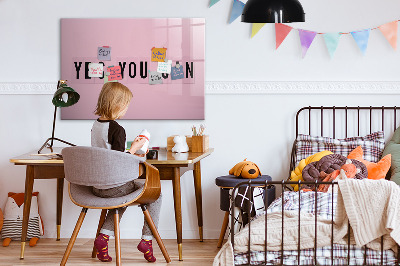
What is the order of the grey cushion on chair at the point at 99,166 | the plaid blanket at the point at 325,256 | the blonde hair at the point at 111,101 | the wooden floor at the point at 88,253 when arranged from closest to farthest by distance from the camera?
1. the plaid blanket at the point at 325,256
2. the grey cushion on chair at the point at 99,166
3. the blonde hair at the point at 111,101
4. the wooden floor at the point at 88,253

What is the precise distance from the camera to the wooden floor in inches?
151

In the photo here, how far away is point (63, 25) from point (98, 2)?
0.98 feet

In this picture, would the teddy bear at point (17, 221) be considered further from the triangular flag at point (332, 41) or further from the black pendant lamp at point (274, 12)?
the triangular flag at point (332, 41)

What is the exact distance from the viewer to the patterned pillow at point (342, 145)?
13.9 feet

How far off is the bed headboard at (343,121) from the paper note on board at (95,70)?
1.43m

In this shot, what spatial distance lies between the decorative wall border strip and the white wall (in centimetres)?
4

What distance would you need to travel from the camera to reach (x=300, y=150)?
4340 millimetres

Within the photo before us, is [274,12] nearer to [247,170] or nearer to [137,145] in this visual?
[137,145]

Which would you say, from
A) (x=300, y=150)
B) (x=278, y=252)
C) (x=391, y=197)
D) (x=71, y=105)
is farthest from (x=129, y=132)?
(x=391, y=197)

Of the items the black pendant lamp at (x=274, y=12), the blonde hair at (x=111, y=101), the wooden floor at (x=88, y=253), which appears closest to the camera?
the black pendant lamp at (x=274, y=12)

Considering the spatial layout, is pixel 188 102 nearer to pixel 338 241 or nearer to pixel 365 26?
pixel 365 26

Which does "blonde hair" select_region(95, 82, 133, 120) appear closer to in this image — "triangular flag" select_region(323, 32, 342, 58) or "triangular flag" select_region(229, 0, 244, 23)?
"triangular flag" select_region(229, 0, 244, 23)

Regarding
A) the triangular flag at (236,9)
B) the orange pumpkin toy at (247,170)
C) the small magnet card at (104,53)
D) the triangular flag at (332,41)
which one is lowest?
the orange pumpkin toy at (247,170)

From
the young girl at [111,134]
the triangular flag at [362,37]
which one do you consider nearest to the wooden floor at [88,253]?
the young girl at [111,134]
